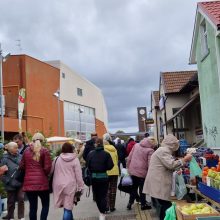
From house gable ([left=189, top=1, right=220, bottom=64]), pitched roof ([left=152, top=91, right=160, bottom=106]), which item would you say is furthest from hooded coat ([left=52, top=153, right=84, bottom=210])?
pitched roof ([left=152, top=91, right=160, bottom=106])

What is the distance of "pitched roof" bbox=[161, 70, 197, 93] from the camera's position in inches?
1084

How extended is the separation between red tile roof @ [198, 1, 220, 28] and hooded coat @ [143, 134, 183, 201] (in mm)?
6002

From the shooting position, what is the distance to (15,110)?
121 feet

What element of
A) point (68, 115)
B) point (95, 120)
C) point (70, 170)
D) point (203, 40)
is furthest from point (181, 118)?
point (95, 120)

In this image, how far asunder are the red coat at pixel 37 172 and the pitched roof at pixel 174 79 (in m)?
20.0

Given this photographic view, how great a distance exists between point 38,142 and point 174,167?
2.52 meters

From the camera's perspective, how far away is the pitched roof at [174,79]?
1084 inches

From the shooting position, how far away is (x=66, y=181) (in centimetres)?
747

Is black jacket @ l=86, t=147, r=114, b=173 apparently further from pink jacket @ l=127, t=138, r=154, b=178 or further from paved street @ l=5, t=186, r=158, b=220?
paved street @ l=5, t=186, r=158, b=220

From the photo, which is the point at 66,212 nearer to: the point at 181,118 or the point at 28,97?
the point at 181,118

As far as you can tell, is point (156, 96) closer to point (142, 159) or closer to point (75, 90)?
point (75, 90)

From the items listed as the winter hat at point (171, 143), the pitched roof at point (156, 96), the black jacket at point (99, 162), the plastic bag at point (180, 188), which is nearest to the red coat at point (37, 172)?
the black jacket at point (99, 162)

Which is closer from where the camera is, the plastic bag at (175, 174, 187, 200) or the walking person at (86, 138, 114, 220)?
the plastic bag at (175, 174, 187, 200)

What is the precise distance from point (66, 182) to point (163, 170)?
179 centimetres
